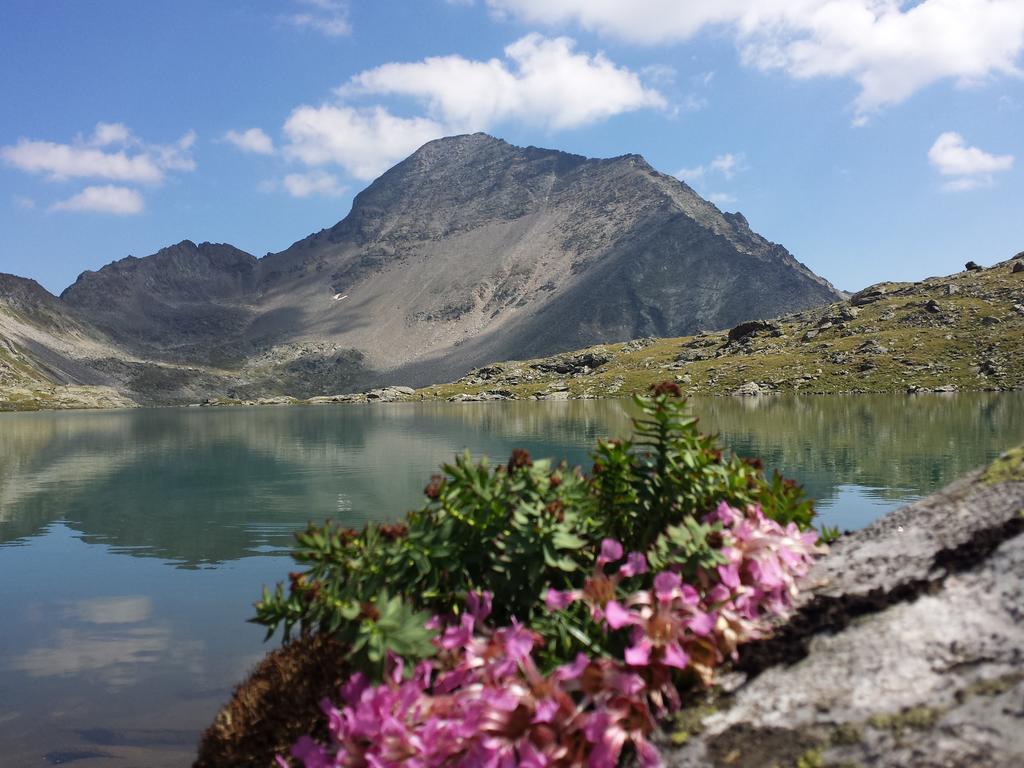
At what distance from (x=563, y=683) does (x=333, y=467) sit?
223ft

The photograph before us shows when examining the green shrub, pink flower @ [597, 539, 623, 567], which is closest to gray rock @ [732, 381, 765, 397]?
the green shrub

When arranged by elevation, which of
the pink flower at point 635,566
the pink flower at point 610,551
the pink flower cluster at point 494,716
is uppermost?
the pink flower at point 610,551

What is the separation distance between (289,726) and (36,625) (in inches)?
804

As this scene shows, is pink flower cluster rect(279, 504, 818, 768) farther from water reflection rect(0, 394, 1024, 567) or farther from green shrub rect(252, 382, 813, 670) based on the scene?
water reflection rect(0, 394, 1024, 567)

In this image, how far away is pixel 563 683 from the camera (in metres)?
4.49

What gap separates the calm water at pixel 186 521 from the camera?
1512cm

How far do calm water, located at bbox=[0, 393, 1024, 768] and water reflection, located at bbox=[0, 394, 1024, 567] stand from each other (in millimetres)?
256

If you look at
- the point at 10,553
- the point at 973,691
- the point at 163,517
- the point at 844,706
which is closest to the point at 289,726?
the point at 844,706

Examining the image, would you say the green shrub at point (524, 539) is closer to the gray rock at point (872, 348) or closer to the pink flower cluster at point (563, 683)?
the pink flower cluster at point (563, 683)

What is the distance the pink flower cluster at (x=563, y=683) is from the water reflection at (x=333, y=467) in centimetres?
2893

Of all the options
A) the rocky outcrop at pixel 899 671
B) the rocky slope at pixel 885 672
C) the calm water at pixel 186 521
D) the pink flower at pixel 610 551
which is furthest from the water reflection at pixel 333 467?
the rocky outcrop at pixel 899 671

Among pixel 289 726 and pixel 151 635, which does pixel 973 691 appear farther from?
pixel 151 635

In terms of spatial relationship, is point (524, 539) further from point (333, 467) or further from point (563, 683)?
point (333, 467)

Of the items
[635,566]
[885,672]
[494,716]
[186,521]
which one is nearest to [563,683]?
[494,716]
